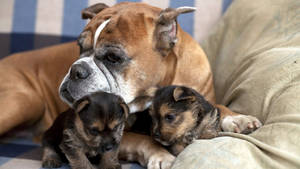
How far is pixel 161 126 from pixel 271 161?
549 millimetres

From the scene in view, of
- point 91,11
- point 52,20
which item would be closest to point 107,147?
point 91,11

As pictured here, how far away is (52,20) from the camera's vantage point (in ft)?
9.32

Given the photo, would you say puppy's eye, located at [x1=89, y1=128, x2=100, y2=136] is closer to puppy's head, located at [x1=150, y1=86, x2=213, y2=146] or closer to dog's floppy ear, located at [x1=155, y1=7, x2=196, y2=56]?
puppy's head, located at [x1=150, y1=86, x2=213, y2=146]

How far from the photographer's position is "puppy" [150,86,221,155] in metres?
1.66

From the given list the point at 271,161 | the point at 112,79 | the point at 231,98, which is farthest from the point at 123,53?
the point at 271,161

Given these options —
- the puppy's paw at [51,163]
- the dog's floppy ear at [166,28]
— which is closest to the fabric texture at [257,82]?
the dog's floppy ear at [166,28]

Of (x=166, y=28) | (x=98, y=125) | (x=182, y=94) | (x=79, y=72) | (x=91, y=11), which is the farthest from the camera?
(x=91, y=11)

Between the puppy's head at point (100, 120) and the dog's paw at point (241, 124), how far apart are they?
24.5 inches

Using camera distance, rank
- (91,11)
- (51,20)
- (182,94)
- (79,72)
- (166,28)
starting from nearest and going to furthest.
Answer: (182,94), (79,72), (166,28), (91,11), (51,20)

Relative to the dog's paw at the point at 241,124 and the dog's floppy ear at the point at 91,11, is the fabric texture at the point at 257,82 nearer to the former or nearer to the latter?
the dog's paw at the point at 241,124

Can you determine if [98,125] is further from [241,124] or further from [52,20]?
[52,20]

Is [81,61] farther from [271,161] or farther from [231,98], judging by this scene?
[271,161]

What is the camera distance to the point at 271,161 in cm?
129

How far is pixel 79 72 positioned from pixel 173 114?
52 centimetres
